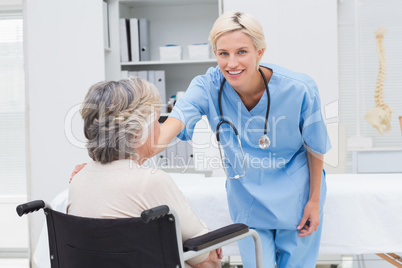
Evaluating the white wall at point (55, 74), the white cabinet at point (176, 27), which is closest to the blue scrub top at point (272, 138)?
the white wall at point (55, 74)

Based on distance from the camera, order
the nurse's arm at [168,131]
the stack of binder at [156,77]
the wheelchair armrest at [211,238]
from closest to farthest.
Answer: the wheelchair armrest at [211,238] < the nurse's arm at [168,131] < the stack of binder at [156,77]

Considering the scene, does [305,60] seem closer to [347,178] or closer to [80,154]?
[347,178]

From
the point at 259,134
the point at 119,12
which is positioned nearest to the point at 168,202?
the point at 259,134

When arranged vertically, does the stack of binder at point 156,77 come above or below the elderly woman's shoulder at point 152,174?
above

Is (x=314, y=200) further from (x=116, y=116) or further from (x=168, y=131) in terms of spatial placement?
(x=116, y=116)

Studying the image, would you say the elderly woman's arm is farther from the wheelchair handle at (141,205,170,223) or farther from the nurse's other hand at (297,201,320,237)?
the nurse's other hand at (297,201,320,237)

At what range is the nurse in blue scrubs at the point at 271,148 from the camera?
1.36 metres

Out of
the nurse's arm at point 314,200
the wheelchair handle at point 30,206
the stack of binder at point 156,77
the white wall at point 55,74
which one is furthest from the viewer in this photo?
the stack of binder at point 156,77

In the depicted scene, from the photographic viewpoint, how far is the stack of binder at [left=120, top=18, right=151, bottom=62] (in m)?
3.45

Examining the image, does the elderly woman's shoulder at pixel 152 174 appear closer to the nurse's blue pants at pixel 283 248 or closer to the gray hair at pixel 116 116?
the gray hair at pixel 116 116

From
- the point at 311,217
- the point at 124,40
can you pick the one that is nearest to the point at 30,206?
the point at 311,217

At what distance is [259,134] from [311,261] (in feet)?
1.42

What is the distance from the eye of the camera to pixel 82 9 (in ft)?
10.4

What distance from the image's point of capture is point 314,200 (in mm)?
1391
